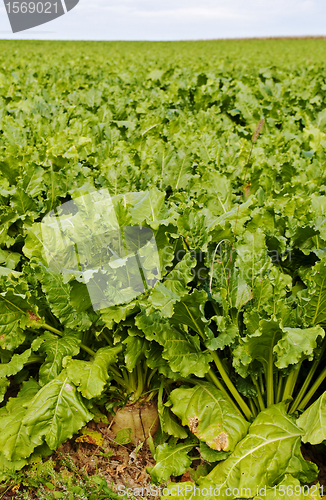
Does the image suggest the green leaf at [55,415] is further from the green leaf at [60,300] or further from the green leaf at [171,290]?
the green leaf at [171,290]

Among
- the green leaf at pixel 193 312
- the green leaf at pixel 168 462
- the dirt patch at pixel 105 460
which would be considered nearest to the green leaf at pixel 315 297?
the green leaf at pixel 193 312

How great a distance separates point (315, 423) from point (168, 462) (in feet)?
2.71

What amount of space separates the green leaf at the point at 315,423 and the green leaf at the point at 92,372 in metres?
1.09

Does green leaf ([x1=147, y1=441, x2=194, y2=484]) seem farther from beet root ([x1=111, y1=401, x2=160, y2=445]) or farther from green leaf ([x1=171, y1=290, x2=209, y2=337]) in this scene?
green leaf ([x1=171, y1=290, x2=209, y2=337])

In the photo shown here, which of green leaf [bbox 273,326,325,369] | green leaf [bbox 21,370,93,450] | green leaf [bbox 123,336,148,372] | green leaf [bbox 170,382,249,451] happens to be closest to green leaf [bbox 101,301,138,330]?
green leaf [bbox 123,336,148,372]

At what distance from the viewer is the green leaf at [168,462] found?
2150 millimetres

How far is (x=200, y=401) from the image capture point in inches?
86.6

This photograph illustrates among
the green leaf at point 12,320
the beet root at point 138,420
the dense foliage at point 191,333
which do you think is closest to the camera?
the dense foliage at point 191,333

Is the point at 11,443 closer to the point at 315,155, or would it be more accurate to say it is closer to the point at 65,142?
the point at 65,142

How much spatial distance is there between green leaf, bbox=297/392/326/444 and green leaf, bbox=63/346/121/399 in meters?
1.09

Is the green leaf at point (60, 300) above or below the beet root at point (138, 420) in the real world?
above

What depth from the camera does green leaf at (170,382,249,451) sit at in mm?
2059

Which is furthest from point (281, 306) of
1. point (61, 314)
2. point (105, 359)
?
point (61, 314)

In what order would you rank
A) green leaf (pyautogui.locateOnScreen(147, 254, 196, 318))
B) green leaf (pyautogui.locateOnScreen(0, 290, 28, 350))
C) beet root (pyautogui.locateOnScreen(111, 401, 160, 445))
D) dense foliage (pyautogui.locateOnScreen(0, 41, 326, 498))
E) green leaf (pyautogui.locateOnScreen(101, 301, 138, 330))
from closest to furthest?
1. green leaf (pyautogui.locateOnScreen(147, 254, 196, 318))
2. dense foliage (pyautogui.locateOnScreen(0, 41, 326, 498))
3. green leaf (pyautogui.locateOnScreen(101, 301, 138, 330))
4. green leaf (pyautogui.locateOnScreen(0, 290, 28, 350))
5. beet root (pyautogui.locateOnScreen(111, 401, 160, 445))
